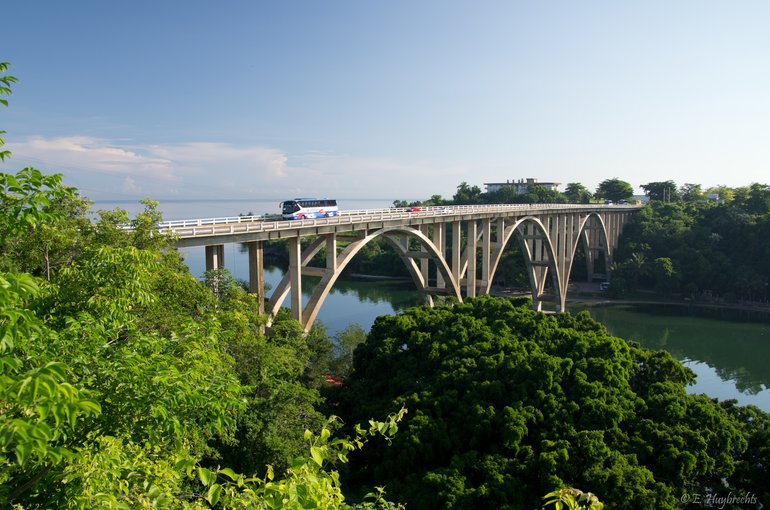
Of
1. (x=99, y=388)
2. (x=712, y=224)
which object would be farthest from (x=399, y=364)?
(x=712, y=224)

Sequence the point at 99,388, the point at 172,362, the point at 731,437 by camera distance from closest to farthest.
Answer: the point at 99,388, the point at 172,362, the point at 731,437

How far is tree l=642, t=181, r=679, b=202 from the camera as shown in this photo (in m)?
90.8

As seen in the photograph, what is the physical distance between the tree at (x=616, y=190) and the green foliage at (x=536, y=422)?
75.9 m

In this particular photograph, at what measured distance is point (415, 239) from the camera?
90.9ft

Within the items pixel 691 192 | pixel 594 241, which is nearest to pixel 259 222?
pixel 594 241

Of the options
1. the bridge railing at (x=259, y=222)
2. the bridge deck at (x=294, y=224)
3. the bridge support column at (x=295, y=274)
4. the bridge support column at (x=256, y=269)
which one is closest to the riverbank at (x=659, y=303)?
the bridge deck at (x=294, y=224)

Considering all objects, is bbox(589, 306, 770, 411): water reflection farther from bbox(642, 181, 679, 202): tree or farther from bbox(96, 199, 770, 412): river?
bbox(642, 181, 679, 202): tree

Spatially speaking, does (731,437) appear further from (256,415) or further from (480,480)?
(256,415)

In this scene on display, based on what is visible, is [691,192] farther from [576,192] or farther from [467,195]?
[467,195]

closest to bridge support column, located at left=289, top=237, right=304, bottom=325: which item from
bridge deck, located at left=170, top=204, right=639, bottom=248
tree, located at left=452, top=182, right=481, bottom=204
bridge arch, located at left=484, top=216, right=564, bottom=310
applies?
bridge deck, located at left=170, top=204, right=639, bottom=248

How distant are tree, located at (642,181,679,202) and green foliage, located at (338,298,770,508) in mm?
84676

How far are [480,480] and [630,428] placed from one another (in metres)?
4.30

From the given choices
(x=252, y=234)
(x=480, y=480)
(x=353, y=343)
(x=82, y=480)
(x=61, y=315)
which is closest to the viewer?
(x=82, y=480)

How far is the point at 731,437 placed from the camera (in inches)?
519
